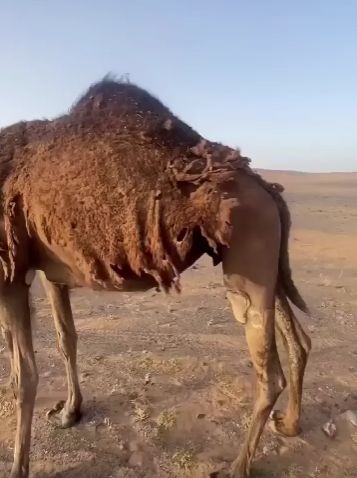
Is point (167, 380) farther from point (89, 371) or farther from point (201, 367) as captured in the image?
point (89, 371)

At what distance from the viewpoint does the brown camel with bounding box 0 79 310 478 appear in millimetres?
3518

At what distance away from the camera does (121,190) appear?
141 inches

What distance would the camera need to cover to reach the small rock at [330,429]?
4520 mm

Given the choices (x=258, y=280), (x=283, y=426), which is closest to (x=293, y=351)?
(x=283, y=426)

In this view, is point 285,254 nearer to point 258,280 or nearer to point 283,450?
point 258,280

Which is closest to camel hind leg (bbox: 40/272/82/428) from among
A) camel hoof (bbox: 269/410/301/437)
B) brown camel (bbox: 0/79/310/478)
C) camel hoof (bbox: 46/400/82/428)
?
camel hoof (bbox: 46/400/82/428)

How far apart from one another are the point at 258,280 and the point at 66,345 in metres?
2.11

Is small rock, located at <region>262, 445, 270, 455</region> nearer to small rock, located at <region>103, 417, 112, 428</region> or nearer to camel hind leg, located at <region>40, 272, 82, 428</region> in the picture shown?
small rock, located at <region>103, 417, 112, 428</region>

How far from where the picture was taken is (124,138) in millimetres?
3744

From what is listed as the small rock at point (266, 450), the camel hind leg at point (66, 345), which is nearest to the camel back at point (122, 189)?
the camel hind leg at point (66, 345)

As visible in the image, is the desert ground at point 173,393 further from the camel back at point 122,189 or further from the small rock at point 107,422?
the camel back at point 122,189

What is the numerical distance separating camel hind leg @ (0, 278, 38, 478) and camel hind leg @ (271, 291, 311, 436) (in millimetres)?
2005

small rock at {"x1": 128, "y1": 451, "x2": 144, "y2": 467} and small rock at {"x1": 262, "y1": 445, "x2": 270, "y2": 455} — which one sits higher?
small rock at {"x1": 128, "y1": 451, "x2": 144, "y2": 467}

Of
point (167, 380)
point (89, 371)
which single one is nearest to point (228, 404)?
point (167, 380)
